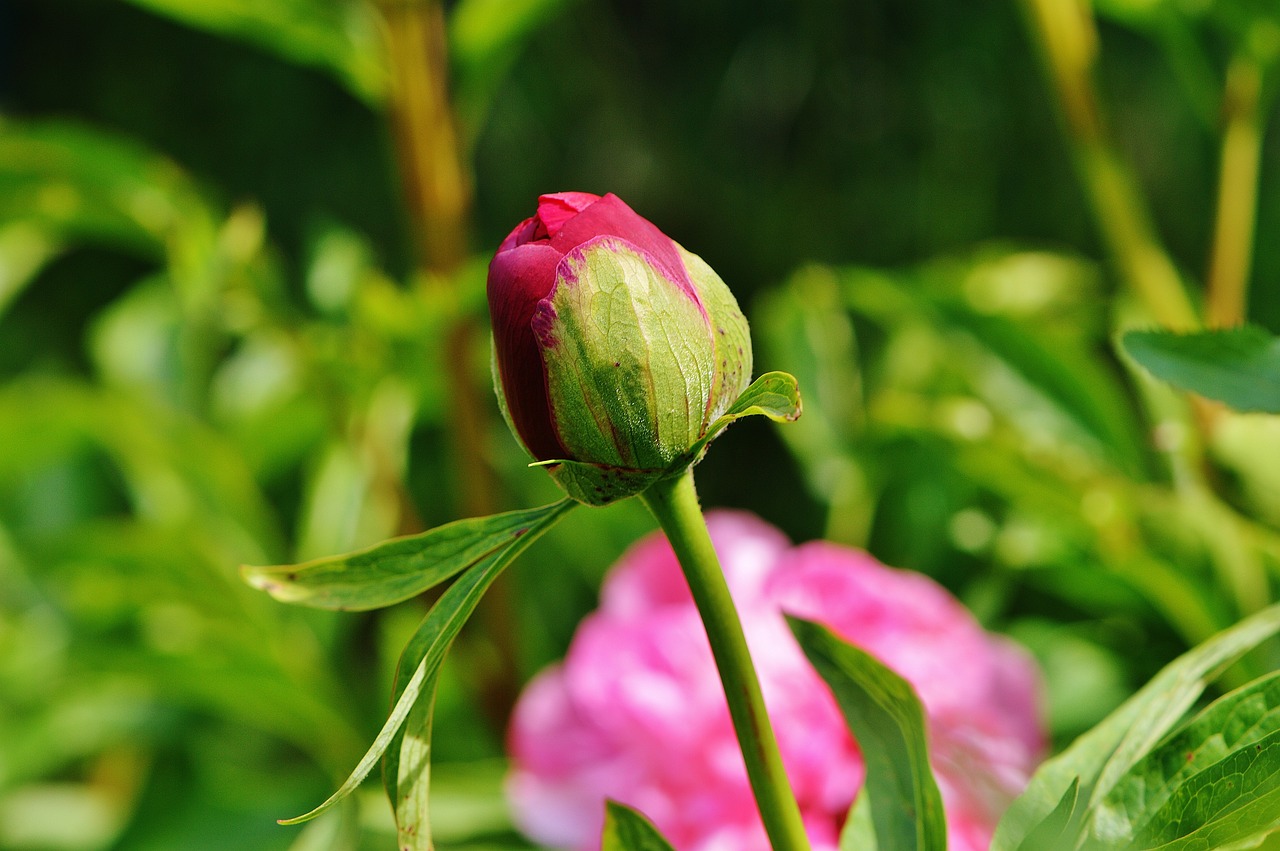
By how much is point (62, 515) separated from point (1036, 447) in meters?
0.55

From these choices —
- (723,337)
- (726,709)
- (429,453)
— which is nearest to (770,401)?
(723,337)

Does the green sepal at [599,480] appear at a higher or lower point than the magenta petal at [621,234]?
lower

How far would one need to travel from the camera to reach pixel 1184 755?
0.63 feet

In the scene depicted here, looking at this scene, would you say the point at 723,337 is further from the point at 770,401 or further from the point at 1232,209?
the point at 1232,209

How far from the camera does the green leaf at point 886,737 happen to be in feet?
0.63

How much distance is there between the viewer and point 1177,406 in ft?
1.64

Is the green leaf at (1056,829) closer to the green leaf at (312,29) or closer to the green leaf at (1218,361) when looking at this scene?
the green leaf at (1218,361)

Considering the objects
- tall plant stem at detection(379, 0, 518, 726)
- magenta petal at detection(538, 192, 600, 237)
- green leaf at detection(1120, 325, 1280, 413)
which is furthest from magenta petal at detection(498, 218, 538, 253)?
tall plant stem at detection(379, 0, 518, 726)

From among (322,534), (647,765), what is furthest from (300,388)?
(647,765)

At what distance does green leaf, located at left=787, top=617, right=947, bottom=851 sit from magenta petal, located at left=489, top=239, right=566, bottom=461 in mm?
58

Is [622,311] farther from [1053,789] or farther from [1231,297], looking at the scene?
[1231,297]

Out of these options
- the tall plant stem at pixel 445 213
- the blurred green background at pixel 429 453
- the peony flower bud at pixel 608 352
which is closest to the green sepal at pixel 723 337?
the peony flower bud at pixel 608 352

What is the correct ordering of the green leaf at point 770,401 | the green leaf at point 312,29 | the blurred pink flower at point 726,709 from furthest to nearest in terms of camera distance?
the green leaf at point 312,29 < the blurred pink flower at point 726,709 < the green leaf at point 770,401

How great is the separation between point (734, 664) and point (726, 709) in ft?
0.67
